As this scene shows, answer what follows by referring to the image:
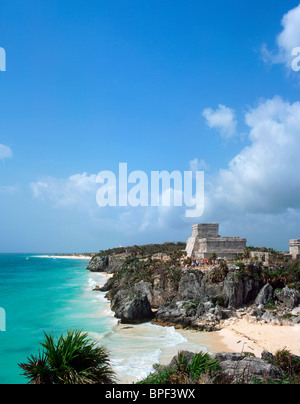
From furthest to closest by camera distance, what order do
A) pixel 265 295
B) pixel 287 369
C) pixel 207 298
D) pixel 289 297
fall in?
pixel 207 298 → pixel 265 295 → pixel 289 297 → pixel 287 369

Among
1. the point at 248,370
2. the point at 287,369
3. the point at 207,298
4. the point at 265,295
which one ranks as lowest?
the point at 207,298

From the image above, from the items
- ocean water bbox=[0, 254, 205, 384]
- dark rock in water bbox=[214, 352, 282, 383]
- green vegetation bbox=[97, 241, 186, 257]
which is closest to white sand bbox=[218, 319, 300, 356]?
ocean water bbox=[0, 254, 205, 384]

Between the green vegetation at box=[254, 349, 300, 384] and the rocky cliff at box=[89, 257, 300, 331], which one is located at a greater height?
the green vegetation at box=[254, 349, 300, 384]

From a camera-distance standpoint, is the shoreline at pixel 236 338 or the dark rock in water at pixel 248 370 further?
the shoreline at pixel 236 338

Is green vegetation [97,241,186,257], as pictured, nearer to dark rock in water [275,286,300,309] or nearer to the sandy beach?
dark rock in water [275,286,300,309]

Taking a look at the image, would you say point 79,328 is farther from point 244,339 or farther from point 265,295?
point 265,295

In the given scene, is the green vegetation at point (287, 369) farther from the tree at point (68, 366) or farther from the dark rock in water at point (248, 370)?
the tree at point (68, 366)

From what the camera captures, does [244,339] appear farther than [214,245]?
No

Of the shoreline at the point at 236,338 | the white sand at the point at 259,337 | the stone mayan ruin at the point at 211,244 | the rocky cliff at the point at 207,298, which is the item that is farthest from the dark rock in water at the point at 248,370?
the stone mayan ruin at the point at 211,244

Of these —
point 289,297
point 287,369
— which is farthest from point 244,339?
point 287,369
